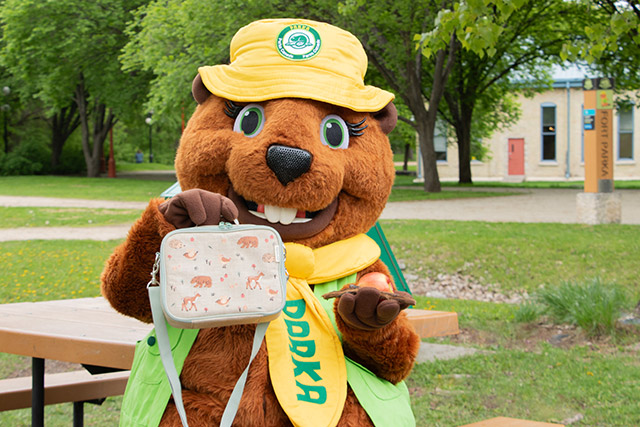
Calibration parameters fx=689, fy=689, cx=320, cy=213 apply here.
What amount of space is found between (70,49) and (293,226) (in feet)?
79.9

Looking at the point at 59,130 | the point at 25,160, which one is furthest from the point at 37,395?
the point at 59,130

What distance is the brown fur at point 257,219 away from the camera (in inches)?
85.6

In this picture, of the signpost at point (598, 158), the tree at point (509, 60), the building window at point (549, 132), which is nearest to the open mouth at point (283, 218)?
the signpost at point (598, 158)

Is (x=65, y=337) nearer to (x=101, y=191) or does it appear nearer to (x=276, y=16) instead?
(x=276, y=16)

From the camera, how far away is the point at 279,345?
7.28ft

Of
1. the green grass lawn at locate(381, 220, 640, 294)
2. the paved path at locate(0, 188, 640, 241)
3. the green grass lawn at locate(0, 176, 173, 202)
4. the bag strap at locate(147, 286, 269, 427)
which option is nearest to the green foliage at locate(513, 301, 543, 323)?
the green grass lawn at locate(381, 220, 640, 294)

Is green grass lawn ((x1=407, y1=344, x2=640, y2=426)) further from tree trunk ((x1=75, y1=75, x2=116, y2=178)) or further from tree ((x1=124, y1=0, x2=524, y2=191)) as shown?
tree trunk ((x1=75, y1=75, x2=116, y2=178))

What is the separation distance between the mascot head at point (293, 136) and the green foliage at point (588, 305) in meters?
3.97

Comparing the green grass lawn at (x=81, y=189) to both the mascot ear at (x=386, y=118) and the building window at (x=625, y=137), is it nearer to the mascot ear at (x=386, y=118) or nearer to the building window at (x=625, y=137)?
the mascot ear at (x=386, y=118)

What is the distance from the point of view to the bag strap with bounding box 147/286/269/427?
2007mm

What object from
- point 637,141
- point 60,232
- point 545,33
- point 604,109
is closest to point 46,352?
point 60,232

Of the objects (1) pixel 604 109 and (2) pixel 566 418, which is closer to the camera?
(2) pixel 566 418

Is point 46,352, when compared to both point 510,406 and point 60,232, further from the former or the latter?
point 60,232

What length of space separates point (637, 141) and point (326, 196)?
3199 centimetres
